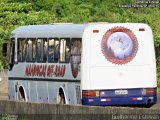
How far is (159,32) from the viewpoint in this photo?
56250mm

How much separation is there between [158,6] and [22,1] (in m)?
11.6

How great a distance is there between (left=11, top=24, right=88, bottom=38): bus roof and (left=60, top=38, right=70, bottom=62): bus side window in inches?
7.6

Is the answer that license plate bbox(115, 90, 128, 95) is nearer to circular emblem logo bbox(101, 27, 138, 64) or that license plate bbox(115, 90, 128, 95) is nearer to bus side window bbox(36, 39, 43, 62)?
circular emblem logo bbox(101, 27, 138, 64)

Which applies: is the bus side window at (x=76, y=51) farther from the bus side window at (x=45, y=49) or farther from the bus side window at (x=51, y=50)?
the bus side window at (x=45, y=49)

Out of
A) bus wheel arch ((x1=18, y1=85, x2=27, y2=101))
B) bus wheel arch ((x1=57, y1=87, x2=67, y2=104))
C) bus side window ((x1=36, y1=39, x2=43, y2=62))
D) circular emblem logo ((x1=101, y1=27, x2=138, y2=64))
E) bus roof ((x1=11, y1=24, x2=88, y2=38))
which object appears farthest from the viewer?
bus wheel arch ((x1=18, y1=85, x2=27, y2=101))

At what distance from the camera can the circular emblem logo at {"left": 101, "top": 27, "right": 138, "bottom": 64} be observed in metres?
24.4

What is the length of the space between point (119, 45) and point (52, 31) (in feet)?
11.0

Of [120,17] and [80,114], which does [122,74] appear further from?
[120,17]

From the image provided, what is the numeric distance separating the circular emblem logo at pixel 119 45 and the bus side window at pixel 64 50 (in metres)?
1.62

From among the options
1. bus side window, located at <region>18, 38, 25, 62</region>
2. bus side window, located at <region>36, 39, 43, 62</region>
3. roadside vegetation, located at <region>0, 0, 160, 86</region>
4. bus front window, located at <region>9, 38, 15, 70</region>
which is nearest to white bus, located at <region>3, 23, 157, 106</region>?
bus side window, located at <region>36, 39, 43, 62</region>

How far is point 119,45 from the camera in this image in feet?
80.6

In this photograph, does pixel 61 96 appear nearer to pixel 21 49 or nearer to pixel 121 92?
pixel 121 92

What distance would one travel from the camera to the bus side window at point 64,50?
84.0 ft

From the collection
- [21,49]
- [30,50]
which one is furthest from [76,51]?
[21,49]
